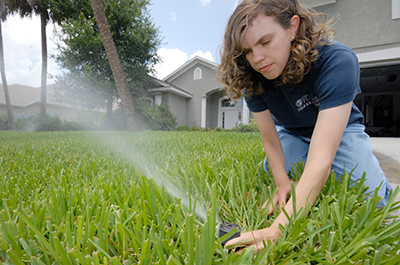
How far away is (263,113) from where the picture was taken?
6.10 ft

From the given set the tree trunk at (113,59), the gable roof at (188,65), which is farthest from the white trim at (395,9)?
the gable roof at (188,65)

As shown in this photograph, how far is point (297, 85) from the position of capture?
1678 mm

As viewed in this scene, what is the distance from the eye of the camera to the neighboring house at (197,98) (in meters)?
17.1

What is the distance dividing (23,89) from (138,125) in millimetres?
26520

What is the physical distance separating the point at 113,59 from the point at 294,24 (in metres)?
8.34

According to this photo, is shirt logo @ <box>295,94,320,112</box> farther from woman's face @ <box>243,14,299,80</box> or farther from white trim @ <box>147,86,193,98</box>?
white trim @ <box>147,86,193,98</box>

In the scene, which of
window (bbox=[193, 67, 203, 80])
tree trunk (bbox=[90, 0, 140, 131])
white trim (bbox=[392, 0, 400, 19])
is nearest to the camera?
white trim (bbox=[392, 0, 400, 19])

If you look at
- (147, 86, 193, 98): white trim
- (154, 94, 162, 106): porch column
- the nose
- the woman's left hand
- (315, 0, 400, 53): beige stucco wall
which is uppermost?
(315, 0, 400, 53): beige stucco wall

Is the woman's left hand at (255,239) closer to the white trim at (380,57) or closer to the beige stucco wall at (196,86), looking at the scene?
the white trim at (380,57)

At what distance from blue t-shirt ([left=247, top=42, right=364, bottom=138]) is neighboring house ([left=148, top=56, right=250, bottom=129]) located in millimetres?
15041

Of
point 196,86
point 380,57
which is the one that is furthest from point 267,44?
point 196,86

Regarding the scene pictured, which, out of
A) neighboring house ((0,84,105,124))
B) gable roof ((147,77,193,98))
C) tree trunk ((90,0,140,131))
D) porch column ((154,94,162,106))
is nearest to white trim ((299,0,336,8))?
tree trunk ((90,0,140,131))

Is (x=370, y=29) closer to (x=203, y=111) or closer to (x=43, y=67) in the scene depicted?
(x=203, y=111)

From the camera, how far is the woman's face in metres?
1.35
